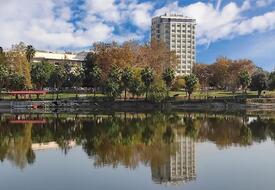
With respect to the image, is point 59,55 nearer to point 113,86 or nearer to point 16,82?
point 16,82

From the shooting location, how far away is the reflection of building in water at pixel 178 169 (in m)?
22.3

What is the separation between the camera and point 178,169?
24500 mm

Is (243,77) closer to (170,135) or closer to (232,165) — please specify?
(170,135)

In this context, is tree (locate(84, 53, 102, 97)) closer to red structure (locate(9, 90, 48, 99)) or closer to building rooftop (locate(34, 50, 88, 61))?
red structure (locate(9, 90, 48, 99))

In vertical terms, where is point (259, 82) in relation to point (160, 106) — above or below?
above

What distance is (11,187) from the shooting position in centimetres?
2130

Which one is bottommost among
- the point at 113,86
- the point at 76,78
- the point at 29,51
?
the point at 113,86

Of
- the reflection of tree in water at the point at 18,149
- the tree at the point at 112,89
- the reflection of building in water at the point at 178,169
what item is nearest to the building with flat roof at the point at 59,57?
the tree at the point at 112,89

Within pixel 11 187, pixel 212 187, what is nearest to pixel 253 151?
pixel 212 187

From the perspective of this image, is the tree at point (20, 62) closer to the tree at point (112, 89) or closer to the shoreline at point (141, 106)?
the shoreline at point (141, 106)

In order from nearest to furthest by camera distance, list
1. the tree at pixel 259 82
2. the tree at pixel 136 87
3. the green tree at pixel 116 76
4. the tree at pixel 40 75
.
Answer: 1. the tree at pixel 136 87
2. the green tree at pixel 116 76
3. the tree at pixel 259 82
4. the tree at pixel 40 75

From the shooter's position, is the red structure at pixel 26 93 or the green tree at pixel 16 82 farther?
the green tree at pixel 16 82

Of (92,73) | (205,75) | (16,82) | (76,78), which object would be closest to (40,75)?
(76,78)


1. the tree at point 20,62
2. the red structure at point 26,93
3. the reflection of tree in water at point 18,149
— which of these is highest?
the tree at point 20,62
